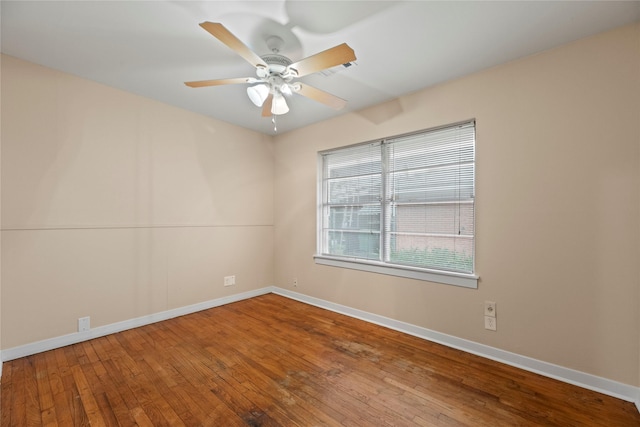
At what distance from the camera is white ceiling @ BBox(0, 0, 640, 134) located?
5.69 feet

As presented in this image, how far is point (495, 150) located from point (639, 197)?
0.95 metres

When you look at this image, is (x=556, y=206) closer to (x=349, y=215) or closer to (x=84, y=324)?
(x=349, y=215)

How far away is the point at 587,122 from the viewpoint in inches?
78.7

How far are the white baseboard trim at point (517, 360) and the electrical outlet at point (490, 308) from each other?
29 cm

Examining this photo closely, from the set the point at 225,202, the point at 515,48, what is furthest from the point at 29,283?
the point at 515,48

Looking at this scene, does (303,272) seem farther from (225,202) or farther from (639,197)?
(639,197)

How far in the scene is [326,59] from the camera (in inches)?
67.1

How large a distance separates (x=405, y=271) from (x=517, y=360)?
116 centimetres

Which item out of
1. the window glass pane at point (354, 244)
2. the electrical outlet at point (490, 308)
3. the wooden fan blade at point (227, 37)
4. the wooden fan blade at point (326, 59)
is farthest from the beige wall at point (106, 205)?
the electrical outlet at point (490, 308)

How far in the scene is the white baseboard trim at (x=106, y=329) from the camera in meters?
2.32

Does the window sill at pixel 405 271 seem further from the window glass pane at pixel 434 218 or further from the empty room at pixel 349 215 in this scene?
the window glass pane at pixel 434 218

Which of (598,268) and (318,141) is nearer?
(598,268)

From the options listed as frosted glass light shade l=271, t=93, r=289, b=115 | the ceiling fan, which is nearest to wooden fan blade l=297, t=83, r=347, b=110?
the ceiling fan

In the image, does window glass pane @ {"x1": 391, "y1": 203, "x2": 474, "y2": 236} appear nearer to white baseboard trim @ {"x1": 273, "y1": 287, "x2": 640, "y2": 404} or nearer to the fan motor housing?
white baseboard trim @ {"x1": 273, "y1": 287, "x2": 640, "y2": 404}
